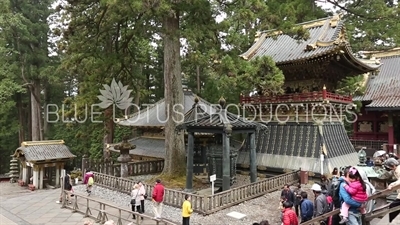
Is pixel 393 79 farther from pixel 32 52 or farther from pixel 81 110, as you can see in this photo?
pixel 32 52

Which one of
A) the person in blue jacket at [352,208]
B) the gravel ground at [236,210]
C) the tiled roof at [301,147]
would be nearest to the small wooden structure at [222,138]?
the gravel ground at [236,210]

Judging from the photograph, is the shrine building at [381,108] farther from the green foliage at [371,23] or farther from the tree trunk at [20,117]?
the tree trunk at [20,117]

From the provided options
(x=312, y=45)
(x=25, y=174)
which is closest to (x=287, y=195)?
(x=312, y=45)

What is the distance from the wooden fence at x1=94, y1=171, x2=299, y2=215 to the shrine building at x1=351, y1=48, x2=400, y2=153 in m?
11.9

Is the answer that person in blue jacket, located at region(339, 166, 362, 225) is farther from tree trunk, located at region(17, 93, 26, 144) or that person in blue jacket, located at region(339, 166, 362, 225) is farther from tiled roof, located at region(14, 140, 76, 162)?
tree trunk, located at region(17, 93, 26, 144)

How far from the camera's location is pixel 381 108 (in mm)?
22438

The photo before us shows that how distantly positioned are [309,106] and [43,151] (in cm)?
1981

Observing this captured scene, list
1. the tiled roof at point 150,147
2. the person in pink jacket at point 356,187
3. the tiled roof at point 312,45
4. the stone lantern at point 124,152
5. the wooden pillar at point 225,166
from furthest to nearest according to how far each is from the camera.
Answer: the tiled roof at point 150,147 → the tiled roof at point 312,45 → the stone lantern at point 124,152 → the wooden pillar at point 225,166 → the person in pink jacket at point 356,187

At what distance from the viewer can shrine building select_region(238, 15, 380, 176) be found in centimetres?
1592

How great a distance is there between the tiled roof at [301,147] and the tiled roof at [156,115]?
14.7 ft

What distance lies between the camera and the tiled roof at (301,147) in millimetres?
16141

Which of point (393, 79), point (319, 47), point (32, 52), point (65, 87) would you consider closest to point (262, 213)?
point (319, 47)

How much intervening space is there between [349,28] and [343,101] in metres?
7.24

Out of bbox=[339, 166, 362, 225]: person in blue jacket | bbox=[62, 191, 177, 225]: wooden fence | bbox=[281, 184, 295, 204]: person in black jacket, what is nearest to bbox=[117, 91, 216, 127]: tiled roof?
bbox=[62, 191, 177, 225]: wooden fence
